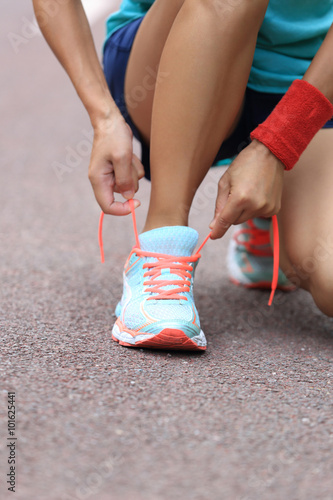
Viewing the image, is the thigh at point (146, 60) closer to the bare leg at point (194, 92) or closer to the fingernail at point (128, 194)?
the bare leg at point (194, 92)

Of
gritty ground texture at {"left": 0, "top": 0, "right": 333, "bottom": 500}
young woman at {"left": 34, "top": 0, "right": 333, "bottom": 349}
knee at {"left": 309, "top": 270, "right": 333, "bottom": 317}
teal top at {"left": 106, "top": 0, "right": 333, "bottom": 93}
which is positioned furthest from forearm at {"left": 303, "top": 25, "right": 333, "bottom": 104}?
gritty ground texture at {"left": 0, "top": 0, "right": 333, "bottom": 500}

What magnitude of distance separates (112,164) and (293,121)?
1.13 feet

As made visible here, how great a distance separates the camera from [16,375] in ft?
2.93

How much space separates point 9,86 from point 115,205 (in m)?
Result: 3.48

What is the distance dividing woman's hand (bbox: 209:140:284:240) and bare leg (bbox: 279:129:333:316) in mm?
155

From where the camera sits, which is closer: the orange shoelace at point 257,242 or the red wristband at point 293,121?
the red wristband at point 293,121

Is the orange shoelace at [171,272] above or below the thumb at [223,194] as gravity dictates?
below

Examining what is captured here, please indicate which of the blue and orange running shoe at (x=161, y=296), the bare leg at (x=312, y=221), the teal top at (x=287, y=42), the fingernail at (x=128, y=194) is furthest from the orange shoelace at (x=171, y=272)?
the teal top at (x=287, y=42)

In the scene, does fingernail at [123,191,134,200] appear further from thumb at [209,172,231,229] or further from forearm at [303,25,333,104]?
forearm at [303,25,333,104]

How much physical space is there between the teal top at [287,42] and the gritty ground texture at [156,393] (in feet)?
1.79

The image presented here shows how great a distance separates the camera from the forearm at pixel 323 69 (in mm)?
1073

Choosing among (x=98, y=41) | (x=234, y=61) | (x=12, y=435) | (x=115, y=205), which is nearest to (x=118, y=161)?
(x=115, y=205)

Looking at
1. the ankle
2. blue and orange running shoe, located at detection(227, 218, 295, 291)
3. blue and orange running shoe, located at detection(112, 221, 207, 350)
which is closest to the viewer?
blue and orange running shoe, located at detection(112, 221, 207, 350)

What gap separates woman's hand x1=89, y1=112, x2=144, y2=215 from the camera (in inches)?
42.4
